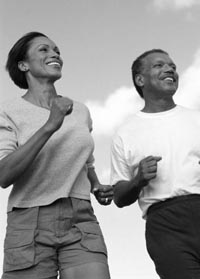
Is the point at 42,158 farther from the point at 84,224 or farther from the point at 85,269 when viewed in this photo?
the point at 85,269

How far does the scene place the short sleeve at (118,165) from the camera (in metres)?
3.77

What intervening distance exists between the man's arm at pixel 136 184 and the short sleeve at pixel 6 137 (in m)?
0.81

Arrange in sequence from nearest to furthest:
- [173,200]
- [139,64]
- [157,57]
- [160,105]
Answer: [173,200] < [160,105] < [157,57] < [139,64]

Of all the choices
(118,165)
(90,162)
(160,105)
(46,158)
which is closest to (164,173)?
(118,165)

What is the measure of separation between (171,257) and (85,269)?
66cm

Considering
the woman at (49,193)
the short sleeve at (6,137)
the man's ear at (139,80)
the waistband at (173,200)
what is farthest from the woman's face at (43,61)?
the waistband at (173,200)

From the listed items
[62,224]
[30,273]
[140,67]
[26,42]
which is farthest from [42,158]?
[140,67]

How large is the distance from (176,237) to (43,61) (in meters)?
1.45

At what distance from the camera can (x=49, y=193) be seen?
A: 3146 millimetres

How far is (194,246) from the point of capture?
11.0 feet

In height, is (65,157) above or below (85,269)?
above

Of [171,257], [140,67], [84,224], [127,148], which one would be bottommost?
[171,257]

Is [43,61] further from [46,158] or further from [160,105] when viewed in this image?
[160,105]

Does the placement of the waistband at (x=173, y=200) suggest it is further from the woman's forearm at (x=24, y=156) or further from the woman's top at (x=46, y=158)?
the woman's forearm at (x=24, y=156)
